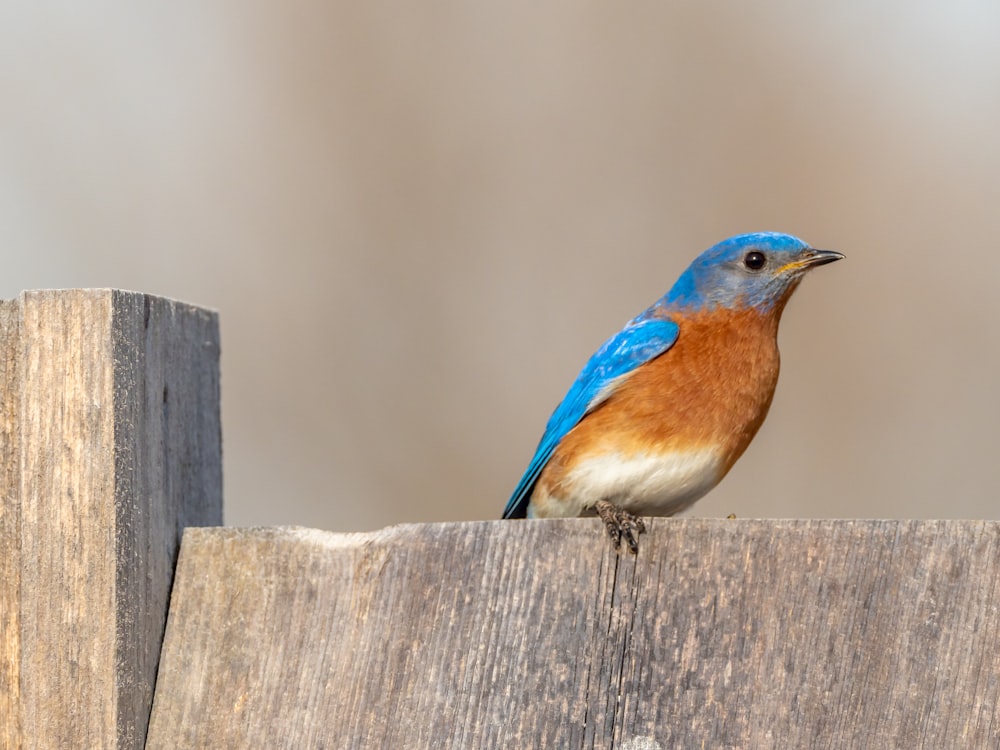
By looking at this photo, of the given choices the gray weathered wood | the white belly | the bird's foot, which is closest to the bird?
the white belly

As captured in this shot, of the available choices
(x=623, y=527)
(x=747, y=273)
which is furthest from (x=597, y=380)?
(x=623, y=527)

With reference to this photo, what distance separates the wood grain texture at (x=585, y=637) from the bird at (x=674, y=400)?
0.89 metres

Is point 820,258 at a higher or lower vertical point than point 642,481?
higher

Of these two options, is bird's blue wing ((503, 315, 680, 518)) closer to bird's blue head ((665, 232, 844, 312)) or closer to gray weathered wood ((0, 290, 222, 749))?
bird's blue head ((665, 232, 844, 312))

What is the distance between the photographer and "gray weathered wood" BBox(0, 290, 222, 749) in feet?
6.98

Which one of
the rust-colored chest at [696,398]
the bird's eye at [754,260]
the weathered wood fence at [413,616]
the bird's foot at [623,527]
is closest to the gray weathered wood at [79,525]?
the weathered wood fence at [413,616]

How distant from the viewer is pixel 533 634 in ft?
6.79

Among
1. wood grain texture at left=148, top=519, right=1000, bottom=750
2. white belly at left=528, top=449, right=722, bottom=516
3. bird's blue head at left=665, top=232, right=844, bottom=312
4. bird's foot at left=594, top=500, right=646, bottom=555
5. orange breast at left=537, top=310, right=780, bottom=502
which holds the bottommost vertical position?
wood grain texture at left=148, top=519, right=1000, bottom=750

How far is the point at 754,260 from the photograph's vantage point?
3.50 metres

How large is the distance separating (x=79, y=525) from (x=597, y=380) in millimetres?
1432

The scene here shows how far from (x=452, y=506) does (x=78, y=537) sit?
3.66 meters

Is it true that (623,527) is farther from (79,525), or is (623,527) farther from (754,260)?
(754,260)

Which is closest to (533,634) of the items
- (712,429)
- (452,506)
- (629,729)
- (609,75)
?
(629,729)

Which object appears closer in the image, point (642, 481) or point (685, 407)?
point (642, 481)
